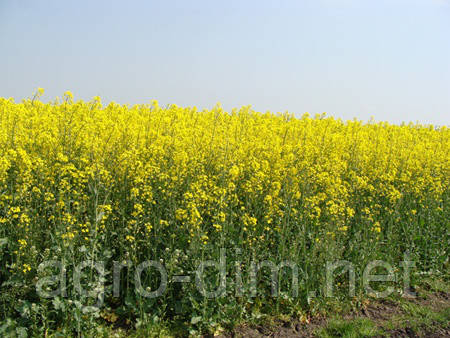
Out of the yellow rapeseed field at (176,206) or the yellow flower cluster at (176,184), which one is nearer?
Result: the yellow rapeseed field at (176,206)

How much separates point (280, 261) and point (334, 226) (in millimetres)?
795

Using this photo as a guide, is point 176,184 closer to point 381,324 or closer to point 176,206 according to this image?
point 176,206

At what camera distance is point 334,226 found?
194 inches

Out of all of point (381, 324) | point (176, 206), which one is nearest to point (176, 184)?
point (176, 206)

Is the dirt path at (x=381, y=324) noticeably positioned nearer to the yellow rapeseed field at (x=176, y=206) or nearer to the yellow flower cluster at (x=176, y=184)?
the yellow rapeseed field at (x=176, y=206)

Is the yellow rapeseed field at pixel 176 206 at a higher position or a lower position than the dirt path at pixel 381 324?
higher

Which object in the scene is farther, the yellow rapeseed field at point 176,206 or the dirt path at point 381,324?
the dirt path at point 381,324

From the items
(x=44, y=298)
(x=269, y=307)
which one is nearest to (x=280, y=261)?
(x=269, y=307)

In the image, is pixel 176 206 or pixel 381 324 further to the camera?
pixel 381 324

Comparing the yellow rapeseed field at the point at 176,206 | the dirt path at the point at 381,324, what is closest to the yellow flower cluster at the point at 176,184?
the yellow rapeseed field at the point at 176,206

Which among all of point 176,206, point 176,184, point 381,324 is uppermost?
point 176,184

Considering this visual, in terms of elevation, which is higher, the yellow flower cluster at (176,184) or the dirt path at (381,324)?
the yellow flower cluster at (176,184)

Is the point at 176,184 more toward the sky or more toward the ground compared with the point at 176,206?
more toward the sky

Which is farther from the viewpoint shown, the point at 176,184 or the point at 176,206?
the point at 176,184
